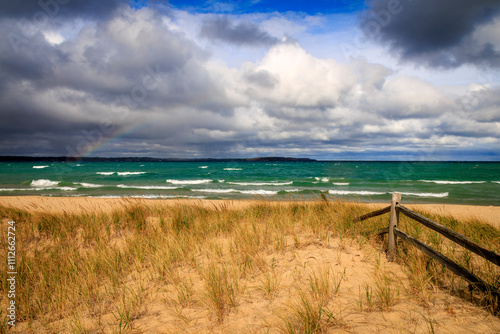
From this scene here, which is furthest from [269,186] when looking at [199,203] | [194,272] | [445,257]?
[445,257]

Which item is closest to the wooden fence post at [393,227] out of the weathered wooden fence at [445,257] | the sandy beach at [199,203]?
the weathered wooden fence at [445,257]

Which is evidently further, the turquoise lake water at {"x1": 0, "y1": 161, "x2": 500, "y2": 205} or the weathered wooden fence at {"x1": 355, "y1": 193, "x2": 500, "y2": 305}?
the turquoise lake water at {"x1": 0, "y1": 161, "x2": 500, "y2": 205}

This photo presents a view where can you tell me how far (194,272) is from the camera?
5117 mm

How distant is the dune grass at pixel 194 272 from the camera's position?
3.80 m

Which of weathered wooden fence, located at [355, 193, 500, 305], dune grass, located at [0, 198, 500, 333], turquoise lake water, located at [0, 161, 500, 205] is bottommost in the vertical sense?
turquoise lake water, located at [0, 161, 500, 205]

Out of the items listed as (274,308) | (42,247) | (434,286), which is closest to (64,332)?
(274,308)

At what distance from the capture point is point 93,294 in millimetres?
4508

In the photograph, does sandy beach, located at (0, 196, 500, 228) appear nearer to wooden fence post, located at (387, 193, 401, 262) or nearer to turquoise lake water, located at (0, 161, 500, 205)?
turquoise lake water, located at (0, 161, 500, 205)

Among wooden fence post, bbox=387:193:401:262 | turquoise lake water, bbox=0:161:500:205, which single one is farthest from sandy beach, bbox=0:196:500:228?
wooden fence post, bbox=387:193:401:262

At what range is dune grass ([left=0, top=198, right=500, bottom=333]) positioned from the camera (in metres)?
3.80

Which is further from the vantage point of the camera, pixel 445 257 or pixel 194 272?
pixel 194 272

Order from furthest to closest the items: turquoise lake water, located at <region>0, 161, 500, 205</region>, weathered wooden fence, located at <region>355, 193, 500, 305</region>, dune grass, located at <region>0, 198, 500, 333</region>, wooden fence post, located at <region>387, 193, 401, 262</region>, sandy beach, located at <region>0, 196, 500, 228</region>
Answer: turquoise lake water, located at <region>0, 161, 500, 205</region> < sandy beach, located at <region>0, 196, 500, 228</region> < wooden fence post, located at <region>387, 193, 401, 262</region> < dune grass, located at <region>0, 198, 500, 333</region> < weathered wooden fence, located at <region>355, 193, 500, 305</region>

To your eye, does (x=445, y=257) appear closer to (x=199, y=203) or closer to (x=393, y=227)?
(x=393, y=227)

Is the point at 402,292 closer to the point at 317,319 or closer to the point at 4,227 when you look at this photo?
the point at 317,319
